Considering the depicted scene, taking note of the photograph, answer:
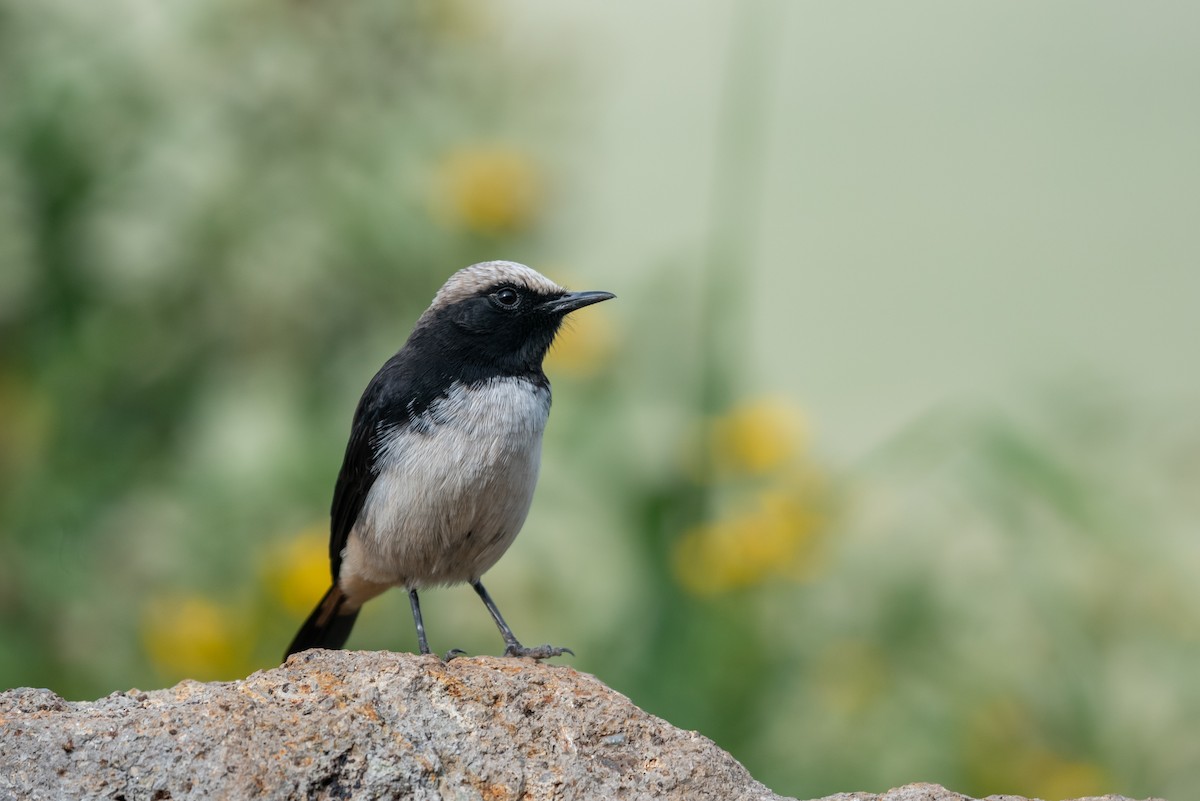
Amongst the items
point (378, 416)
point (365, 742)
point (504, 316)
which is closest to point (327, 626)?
point (378, 416)

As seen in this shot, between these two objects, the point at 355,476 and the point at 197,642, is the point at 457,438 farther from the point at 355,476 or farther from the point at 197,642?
the point at 197,642

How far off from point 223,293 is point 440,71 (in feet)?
4.79

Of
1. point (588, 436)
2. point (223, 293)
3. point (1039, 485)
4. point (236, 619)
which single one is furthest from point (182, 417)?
point (1039, 485)

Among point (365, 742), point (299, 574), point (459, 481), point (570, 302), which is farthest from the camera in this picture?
point (299, 574)

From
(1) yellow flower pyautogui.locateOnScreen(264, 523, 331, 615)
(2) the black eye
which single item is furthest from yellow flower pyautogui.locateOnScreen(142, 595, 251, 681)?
(2) the black eye

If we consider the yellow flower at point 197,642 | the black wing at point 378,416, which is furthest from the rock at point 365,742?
the yellow flower at point 197,642

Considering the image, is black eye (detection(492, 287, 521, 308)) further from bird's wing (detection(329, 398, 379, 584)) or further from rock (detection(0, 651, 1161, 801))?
rock (detection(0, 651, 1161, 801))

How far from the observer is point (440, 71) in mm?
6699

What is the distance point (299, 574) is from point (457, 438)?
5.97 feet

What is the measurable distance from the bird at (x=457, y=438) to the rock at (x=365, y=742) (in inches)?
34.3

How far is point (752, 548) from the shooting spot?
5914 mm

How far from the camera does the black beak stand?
167 inches

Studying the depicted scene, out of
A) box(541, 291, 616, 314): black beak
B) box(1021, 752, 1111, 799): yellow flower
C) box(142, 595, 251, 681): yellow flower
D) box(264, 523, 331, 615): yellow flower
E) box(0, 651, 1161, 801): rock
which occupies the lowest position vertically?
box(0, 651, 1161, 801): rock

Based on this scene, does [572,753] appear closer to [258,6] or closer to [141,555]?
[141,555]
